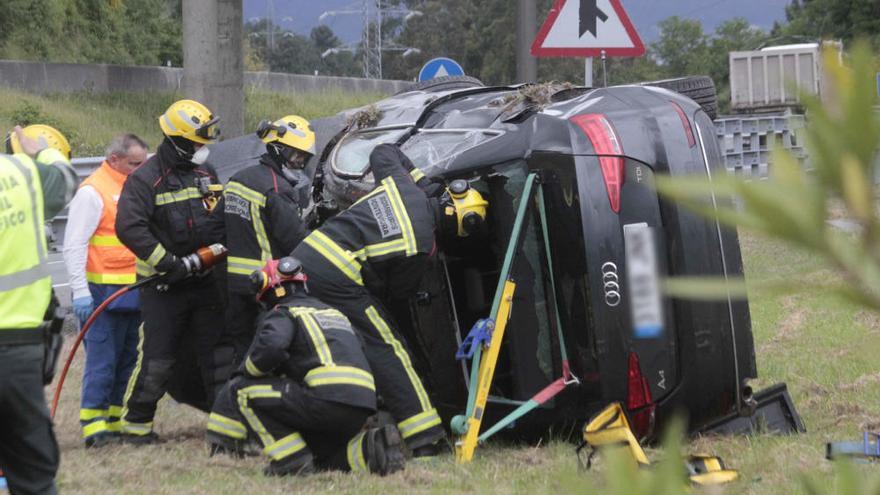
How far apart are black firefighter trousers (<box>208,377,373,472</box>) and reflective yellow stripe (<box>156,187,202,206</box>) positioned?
1.35m

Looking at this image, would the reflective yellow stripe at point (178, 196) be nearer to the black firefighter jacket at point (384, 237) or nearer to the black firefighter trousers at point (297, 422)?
the black firefighter jacket at point (384, 237)

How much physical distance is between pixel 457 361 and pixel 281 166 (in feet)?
4.44

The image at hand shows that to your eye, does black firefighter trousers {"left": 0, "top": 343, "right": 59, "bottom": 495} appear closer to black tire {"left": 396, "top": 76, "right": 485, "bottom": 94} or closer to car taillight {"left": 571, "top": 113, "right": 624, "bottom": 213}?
car taillight {"left": 571, "top": 113, "right": 624, "bottom": 213}

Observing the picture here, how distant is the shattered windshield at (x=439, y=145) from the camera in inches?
237

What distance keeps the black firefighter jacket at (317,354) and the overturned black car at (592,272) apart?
0.56m

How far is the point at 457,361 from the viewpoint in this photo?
605 centimetres

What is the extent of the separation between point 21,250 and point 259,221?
235 cm

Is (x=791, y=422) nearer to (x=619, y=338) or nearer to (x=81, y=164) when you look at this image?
(x=619, y=338)

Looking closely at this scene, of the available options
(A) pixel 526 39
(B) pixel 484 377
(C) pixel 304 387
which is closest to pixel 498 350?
(B) pixel 484 377

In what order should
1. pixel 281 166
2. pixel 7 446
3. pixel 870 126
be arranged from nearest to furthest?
pixel 870 126 → pixel 7 446 → pixel 281 166

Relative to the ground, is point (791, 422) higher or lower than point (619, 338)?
lower

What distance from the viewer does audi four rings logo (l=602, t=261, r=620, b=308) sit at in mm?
5414

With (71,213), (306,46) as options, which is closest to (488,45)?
(306,46)

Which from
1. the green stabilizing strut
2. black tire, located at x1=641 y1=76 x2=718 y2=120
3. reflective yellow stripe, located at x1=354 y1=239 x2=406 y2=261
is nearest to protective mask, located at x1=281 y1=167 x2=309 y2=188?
reflective yellow stripe, located at x1=354 y1=239 x2=406 y2=261
